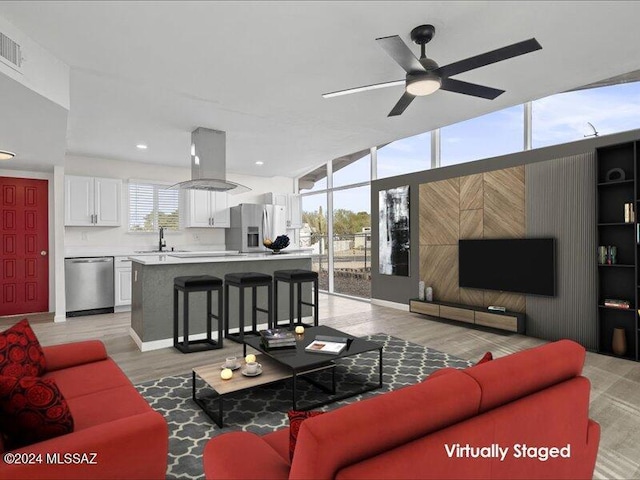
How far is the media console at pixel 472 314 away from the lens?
4.76m

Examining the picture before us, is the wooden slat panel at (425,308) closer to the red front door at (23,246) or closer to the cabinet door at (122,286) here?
the cabinet door at (122,286)

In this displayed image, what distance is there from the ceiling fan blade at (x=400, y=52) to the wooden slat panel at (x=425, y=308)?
3616 millimetres

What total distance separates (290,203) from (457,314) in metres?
4.83

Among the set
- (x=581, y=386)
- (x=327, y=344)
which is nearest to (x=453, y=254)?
(x=327, y=344)

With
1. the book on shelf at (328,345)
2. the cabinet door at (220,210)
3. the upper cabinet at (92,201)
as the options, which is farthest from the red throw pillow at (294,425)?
the cabinet door at (220,210)

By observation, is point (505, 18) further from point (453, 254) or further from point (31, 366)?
point (31, 366)

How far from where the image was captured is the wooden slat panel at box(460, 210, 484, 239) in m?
5.36

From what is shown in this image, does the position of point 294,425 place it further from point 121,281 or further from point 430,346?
point 121,281

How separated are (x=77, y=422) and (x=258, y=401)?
4.67 feet

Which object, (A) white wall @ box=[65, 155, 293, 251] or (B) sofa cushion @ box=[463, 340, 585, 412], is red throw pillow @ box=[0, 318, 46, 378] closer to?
(B) sofa cushion @ box=[463, 340, 585, 412]

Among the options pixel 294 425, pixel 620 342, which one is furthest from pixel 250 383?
pixel 620 342

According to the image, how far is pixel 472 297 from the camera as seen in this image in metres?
5.45

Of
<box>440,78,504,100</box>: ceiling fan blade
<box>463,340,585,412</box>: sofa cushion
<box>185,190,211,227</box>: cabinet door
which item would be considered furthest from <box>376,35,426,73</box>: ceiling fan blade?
<box>185,190,211,227</box>: cabinet door

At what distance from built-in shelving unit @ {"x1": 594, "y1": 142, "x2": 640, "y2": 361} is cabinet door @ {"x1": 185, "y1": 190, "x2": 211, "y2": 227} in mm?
6465
